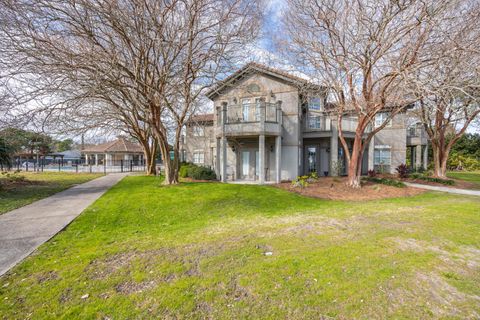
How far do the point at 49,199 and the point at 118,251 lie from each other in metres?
8.02

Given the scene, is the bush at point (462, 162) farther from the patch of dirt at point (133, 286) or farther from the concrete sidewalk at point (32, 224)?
the concrete sidewalk at point (32, 224)

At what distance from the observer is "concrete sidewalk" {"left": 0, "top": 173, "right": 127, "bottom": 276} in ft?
14.8

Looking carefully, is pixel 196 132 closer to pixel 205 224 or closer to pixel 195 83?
pixel 195 83

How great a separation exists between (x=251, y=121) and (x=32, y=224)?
39.6ft

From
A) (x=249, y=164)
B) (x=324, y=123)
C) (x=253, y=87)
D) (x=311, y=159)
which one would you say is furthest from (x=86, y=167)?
(x=324, y=123)

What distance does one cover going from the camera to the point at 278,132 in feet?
50.9

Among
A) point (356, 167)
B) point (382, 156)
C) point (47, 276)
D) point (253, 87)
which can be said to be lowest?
point (47, 276)

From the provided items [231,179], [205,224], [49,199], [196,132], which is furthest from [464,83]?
[196,132]

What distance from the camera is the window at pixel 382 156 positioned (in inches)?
809

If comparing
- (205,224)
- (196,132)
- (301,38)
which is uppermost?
(301,38)

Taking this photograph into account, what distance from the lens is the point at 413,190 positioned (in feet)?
42.1

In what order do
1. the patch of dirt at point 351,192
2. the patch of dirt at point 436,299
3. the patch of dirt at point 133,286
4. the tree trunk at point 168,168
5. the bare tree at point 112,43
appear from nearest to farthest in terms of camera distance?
the patch of dirt at point 436,299 → the patch of dirt at point 133,286 → the bare tree at point 112,43 → the patch of dirt at point 351,192 → the tree trunk at point 168,168

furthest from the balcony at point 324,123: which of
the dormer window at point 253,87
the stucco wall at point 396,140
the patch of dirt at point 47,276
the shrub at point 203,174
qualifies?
the patch of dirt at point 47,276

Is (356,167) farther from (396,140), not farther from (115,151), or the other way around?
(115,151)
